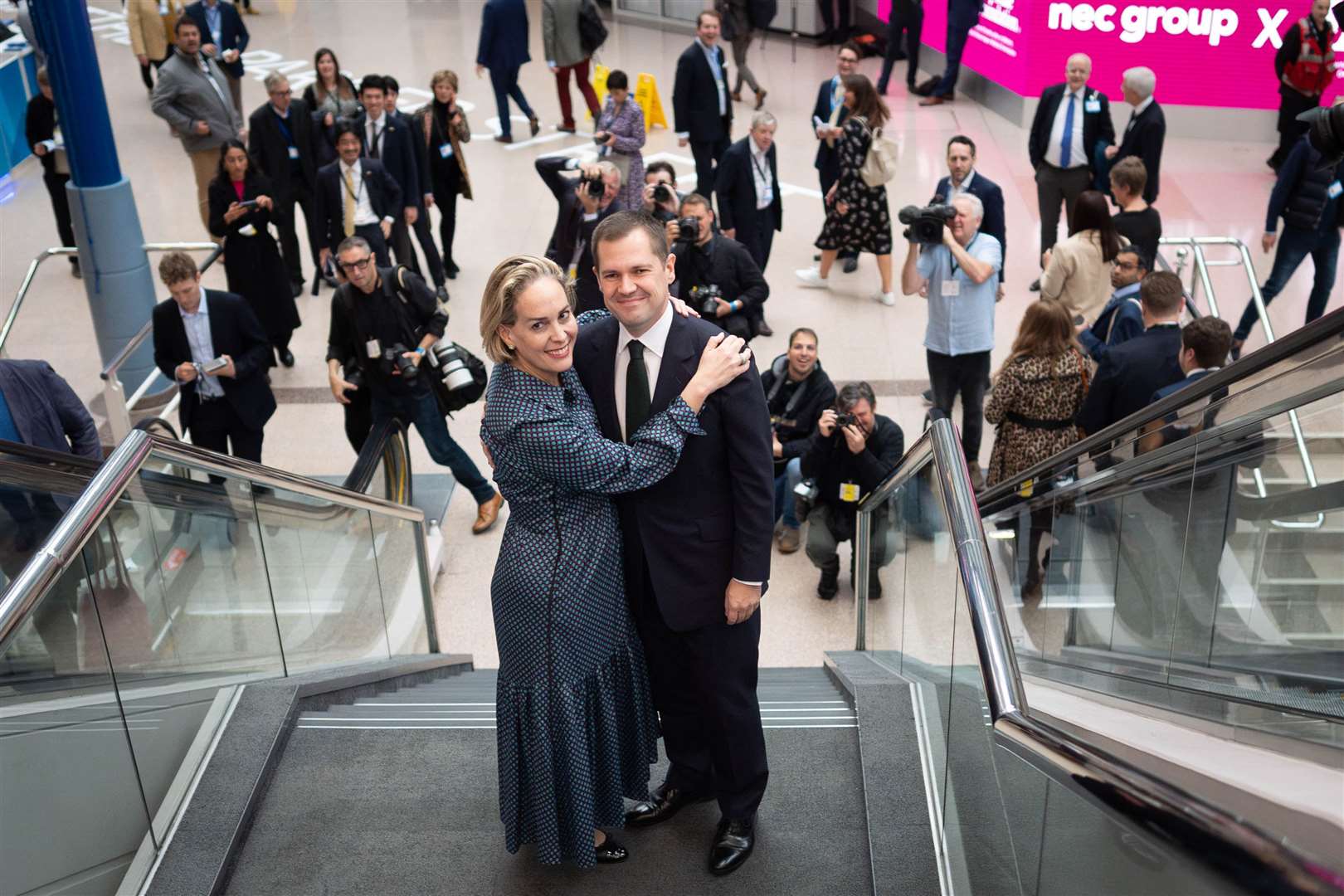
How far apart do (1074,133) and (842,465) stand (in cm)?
435

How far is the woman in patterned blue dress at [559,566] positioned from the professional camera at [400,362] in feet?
10.6

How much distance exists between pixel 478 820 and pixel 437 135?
23.1 ft

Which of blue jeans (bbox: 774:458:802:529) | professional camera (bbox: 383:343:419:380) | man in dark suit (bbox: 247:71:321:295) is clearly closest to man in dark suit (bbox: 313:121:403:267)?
man in dark suit (bbox: 247:71:321:295)

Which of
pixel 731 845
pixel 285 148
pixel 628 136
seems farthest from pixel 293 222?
pixel 731 845

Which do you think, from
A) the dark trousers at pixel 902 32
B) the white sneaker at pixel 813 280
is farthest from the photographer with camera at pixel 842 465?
the dark trousers at pixel 902 32


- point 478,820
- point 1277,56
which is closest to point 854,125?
point 1277,56

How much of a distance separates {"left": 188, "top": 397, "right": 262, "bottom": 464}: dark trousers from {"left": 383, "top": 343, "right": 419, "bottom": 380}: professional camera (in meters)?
0.80

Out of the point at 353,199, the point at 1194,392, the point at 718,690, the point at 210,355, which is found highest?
the point at 1194,392

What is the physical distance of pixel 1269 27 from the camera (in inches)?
459

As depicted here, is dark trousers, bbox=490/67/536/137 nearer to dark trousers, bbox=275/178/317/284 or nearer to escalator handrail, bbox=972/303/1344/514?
dark trousers, bbox=275/178/317/284

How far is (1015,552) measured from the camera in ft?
15.9

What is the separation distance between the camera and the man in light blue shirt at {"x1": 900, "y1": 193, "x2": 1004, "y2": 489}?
6418 mm

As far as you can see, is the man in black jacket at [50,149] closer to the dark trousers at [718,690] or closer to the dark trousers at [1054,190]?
the dark trousers at [1054,190]

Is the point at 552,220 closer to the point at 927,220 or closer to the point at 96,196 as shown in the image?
the point at 96,196
